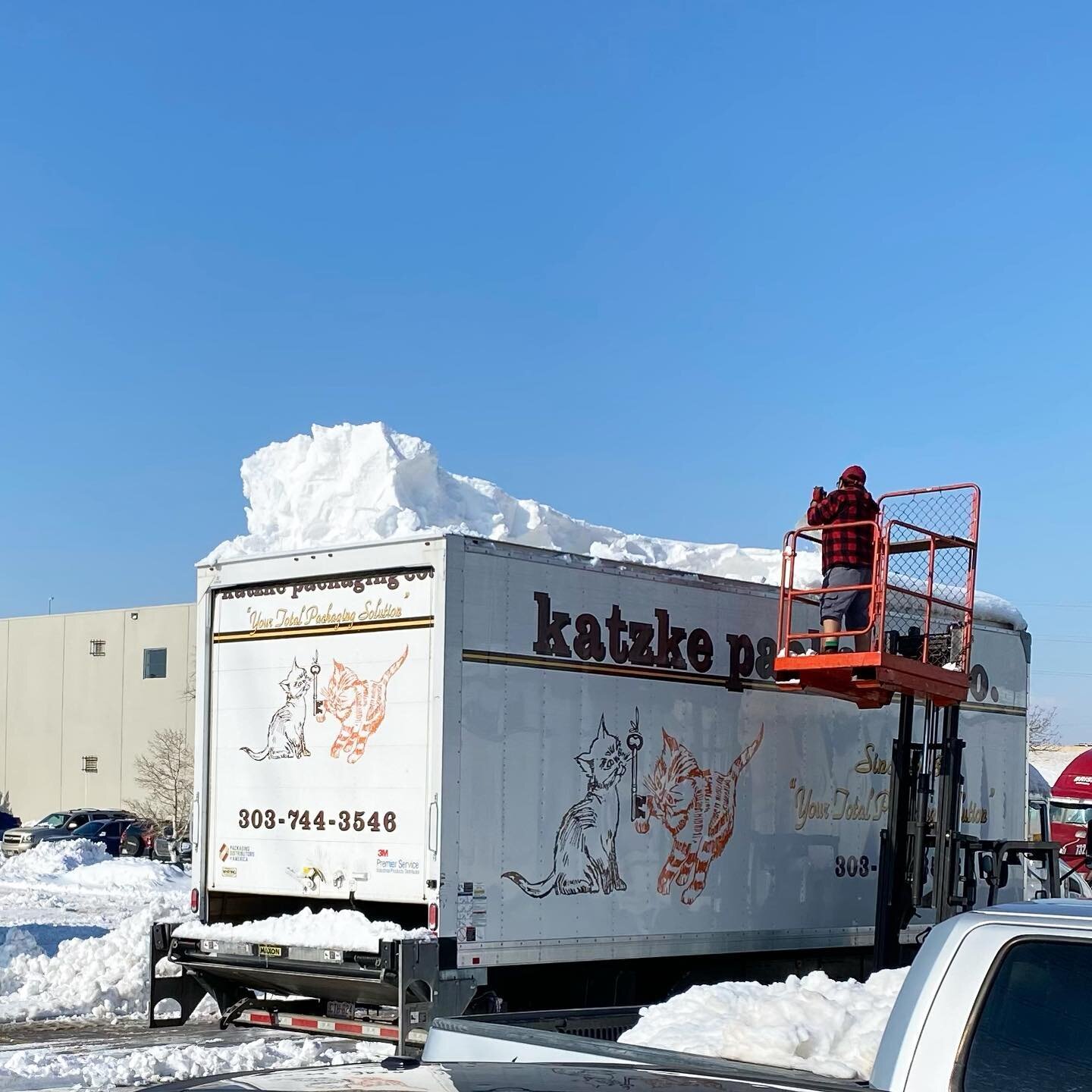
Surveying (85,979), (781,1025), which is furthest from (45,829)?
(781,1025)

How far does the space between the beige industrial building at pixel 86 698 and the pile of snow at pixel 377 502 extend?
24790mm

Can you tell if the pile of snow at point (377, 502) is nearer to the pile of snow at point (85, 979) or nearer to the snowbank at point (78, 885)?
the snowbank at point (78, 885)

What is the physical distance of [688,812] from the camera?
11211mm

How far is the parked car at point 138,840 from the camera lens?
4000 cm

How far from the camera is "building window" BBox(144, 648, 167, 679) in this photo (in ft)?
196

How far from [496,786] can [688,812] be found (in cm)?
190

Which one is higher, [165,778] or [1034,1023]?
[1034,1023]

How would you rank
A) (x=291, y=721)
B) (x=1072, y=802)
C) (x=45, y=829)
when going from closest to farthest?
(x=291, y=721)
(x=1072, y=802)
(x=45, y=829)

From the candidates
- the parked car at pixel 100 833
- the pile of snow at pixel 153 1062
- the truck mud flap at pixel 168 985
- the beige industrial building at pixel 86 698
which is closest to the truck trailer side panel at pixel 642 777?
the pile of snow at pixel 153 1062

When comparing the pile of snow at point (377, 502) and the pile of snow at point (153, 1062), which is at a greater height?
the pile of snow at point (377, 502)

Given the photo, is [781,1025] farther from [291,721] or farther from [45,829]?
[45,829]

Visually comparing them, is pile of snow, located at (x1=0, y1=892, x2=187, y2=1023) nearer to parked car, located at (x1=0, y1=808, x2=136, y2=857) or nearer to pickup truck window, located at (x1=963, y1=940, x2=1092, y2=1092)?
pickup truck window, located at (x1=963, y1=940, x2=1092, y2=1092)

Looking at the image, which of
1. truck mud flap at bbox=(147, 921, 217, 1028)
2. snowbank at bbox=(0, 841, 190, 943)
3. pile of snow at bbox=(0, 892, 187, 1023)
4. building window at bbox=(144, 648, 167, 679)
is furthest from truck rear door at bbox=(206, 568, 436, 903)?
building window at bbox=(144, 648, 167, 679)

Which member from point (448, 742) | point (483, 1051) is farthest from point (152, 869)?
point (483, 1051)
